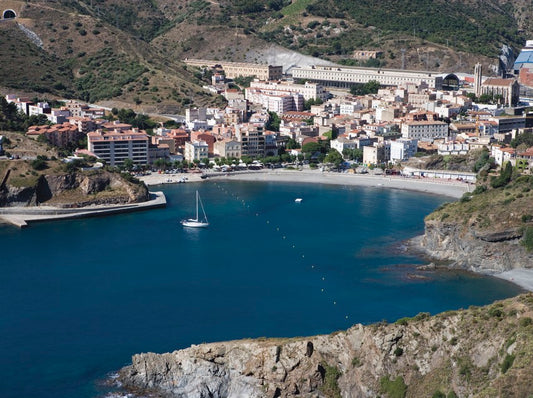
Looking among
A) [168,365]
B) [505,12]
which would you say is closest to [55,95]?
[168,365]

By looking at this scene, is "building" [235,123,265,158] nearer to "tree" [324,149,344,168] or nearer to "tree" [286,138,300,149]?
"tree" [286,138,300,149]

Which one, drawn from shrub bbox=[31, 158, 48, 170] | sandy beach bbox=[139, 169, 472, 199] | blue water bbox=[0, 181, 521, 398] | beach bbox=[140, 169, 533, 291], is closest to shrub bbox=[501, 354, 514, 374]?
blue water bbox=[0, 181, 521, 398]

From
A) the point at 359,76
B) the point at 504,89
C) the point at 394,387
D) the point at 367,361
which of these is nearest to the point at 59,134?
the point at 359,76

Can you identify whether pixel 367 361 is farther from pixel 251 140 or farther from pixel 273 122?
pixel 273 122

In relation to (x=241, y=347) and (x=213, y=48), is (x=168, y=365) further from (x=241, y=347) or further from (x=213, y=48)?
(x=213, y=48)

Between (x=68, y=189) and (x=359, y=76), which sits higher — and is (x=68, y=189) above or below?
below

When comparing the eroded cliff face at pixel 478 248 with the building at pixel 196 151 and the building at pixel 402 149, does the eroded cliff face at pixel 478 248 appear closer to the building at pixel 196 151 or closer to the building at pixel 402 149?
the building at pixel 402 149

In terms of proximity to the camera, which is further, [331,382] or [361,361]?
[331,382]
